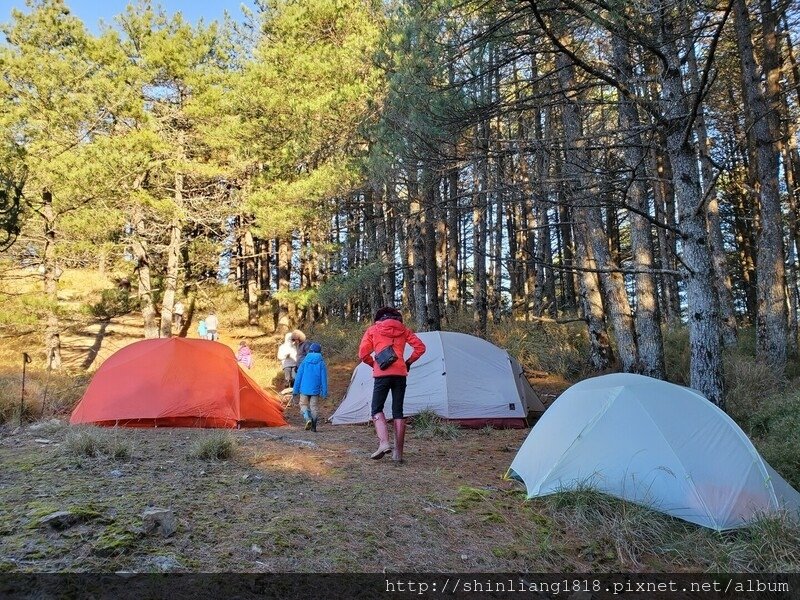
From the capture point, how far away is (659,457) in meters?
4.48

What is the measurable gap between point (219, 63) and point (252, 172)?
14.3 feet

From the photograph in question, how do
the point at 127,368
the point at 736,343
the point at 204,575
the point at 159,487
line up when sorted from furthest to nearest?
the point at 736,343 → the point at 127,368 → the point at 159,487 → the point at 204,575

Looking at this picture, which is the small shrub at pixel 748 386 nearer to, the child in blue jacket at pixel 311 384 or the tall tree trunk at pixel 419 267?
the child in blue jacket at pixel 311 384

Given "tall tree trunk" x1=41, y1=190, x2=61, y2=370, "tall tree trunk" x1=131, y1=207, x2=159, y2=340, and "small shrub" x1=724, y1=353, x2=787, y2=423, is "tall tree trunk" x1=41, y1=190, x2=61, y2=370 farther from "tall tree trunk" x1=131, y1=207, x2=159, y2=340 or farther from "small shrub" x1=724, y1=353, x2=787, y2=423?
"small shrub" x1=724, y1=353, x2=787, y2=423

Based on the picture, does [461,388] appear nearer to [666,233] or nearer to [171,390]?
[171,390]

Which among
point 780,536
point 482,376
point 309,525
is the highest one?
point 482,376

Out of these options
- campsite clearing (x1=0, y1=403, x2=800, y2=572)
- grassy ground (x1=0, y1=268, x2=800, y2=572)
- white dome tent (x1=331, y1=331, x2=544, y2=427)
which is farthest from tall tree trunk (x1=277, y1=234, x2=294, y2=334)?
campsite clearing (x1=0, y1=403, x2=800, y2=572)

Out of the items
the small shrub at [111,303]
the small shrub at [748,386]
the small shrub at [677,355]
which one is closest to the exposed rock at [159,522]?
the small shrub at [748,386]

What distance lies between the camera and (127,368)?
27.8 ft

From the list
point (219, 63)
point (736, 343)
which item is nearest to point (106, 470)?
point (736, 343)

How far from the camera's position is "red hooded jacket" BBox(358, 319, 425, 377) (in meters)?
6.10

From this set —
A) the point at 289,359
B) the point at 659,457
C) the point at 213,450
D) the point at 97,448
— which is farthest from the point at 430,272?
the point at 659,457

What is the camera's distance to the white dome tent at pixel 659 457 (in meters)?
4.24

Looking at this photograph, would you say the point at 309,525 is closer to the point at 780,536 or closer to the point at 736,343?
the point at 780,536
